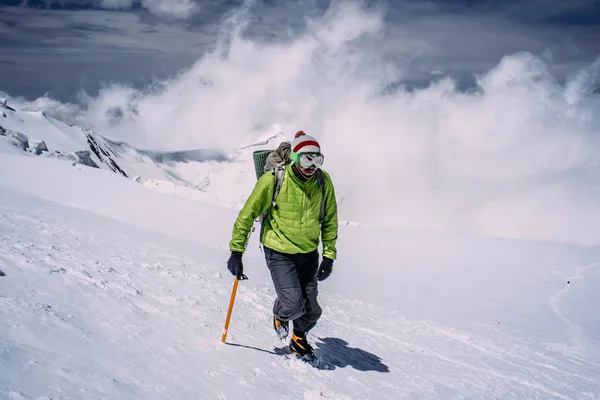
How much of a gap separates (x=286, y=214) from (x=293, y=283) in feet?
2.49

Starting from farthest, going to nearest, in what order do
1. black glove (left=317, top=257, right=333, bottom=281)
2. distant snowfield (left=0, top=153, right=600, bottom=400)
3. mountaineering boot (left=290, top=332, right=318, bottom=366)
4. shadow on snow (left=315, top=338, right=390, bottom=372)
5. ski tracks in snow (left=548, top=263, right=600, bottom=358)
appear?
ski tracks in snow (left=548, top=263, right=600, bottom=358) → shadow on snow (left=315, top=338, right=390, bottom=372) → black glove (left=317, top=257, right=333, bottom=281) → mountaineering boot (left=290, top=332, right=318, bottom=366) → distant snowfield (left=0, top=153, right=600, bottom=400)

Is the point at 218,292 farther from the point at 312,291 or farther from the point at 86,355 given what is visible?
the point at 86,355

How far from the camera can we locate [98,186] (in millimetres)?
16562

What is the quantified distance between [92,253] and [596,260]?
16.7 meters

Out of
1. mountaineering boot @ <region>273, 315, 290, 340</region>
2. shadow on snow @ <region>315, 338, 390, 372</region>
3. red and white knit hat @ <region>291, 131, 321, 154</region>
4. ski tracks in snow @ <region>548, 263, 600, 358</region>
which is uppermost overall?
red and white knit hat @ <region>291, 131, 321, 154</region>

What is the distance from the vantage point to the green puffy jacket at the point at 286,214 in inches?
195

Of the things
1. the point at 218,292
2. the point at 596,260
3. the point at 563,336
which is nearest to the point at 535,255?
the point at 596,260

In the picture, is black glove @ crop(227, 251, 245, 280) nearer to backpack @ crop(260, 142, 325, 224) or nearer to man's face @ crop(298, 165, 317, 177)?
backpack @ crop(260, 142, 325, 224)

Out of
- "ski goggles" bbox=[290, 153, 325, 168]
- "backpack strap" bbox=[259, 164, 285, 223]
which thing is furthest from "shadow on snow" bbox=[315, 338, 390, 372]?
"ski goggles" bbox=[290, 153, 325, 168]

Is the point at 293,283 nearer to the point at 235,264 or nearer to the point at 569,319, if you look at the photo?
the point at 235,264

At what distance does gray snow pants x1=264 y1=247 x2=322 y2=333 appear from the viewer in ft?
16.9

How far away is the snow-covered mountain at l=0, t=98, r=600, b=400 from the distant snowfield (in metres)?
0.02

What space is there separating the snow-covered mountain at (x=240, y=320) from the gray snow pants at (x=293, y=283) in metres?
0.48

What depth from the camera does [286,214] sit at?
505 centimetres
